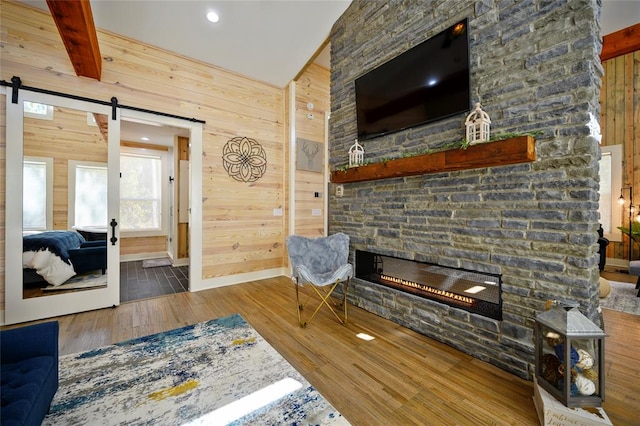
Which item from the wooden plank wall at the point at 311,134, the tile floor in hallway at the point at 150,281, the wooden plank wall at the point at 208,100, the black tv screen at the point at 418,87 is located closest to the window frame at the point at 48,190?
the wooden plank wall at the point at 208,100

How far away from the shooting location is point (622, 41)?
12.5ft

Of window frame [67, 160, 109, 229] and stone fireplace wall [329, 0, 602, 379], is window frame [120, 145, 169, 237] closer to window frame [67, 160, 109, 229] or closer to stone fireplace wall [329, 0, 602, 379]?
window frame [67, 160, 109, 229]

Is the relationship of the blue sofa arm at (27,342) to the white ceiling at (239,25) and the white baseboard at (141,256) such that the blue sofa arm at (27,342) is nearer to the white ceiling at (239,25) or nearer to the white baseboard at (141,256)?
the white ceiling at (239,25)

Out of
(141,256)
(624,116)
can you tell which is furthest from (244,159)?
(624,116)

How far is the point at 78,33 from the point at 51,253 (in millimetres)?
2193

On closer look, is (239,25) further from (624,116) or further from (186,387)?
(624,116)

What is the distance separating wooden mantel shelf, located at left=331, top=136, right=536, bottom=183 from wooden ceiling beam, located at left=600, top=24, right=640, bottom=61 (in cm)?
422

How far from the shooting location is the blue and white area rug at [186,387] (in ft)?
4.74

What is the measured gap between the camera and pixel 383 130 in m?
2.79

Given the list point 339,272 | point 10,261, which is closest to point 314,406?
point 339,272

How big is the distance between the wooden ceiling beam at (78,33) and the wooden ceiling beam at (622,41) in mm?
6591

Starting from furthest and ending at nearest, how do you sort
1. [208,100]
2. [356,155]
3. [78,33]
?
[208,100] → [356,155] → [78,33]

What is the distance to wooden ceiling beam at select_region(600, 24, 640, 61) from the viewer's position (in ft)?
12.2

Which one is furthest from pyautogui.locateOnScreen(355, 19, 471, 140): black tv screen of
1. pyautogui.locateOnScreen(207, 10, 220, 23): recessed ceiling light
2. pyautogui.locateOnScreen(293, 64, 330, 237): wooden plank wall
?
pyautogui.locateOnScreen(207, 10, 220, 23): recessed ceiling light
